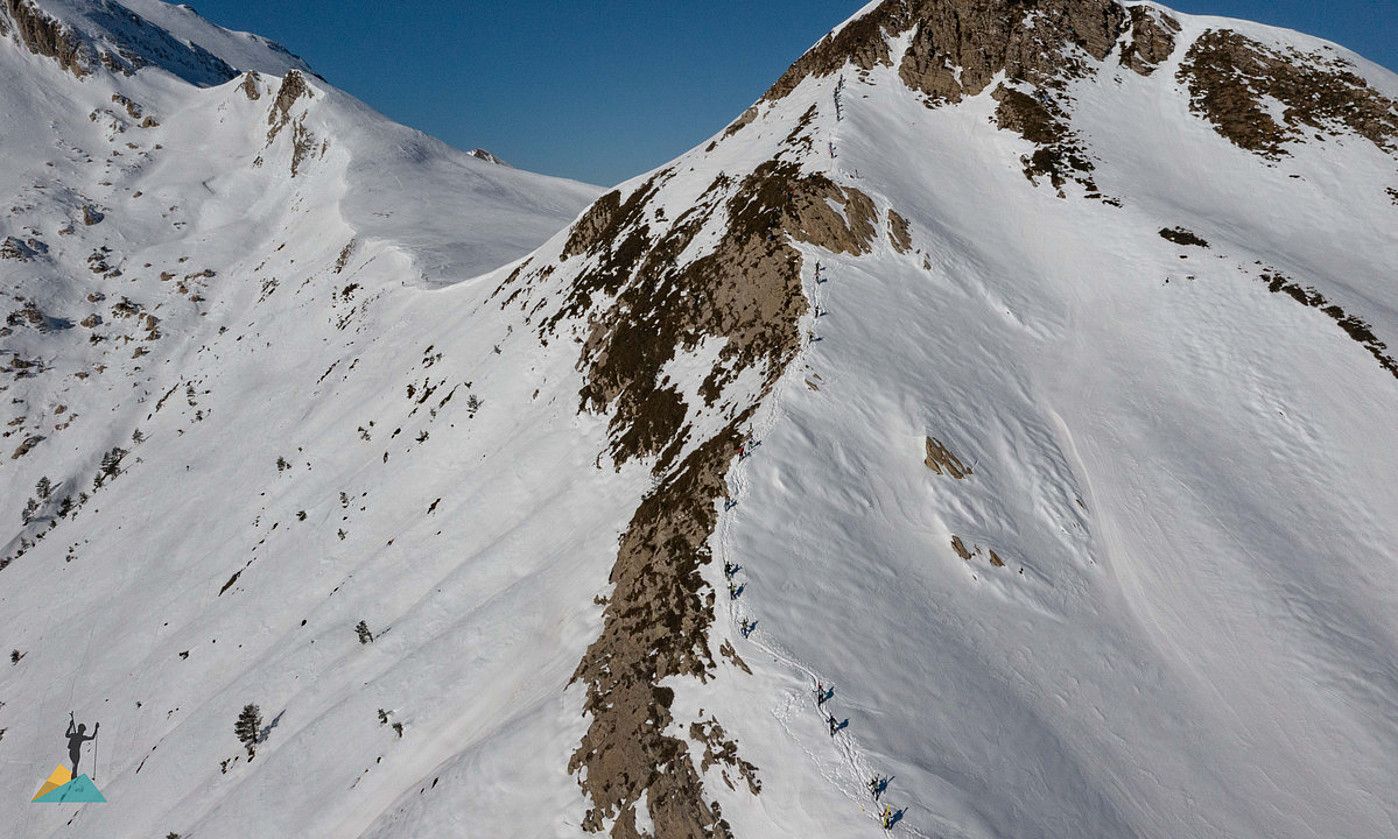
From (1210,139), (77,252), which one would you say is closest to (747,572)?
(1210,139)

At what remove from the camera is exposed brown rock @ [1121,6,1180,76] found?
43.5m

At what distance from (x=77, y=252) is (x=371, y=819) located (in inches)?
4011

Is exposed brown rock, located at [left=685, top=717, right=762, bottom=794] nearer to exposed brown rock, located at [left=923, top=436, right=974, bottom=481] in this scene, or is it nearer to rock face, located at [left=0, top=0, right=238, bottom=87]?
exposed brown rock, located at [left=923, top=436, right=974, bottom=481]

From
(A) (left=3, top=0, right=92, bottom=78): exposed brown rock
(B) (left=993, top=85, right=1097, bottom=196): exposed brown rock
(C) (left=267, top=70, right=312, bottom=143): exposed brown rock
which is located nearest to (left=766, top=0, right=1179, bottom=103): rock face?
(B) (left=993, top=85, right=1097, bottom=196): exposed brown rock

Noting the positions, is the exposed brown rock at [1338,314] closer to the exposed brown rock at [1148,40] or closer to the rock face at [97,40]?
the exposed brown rock at [1148,40]

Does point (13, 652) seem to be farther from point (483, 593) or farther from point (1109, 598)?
point (1109, 598)

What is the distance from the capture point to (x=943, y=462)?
18656 millimetres

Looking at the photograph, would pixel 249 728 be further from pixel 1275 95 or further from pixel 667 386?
pixel 1275 95

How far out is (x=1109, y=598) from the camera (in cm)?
1802

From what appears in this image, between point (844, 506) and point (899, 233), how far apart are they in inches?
612

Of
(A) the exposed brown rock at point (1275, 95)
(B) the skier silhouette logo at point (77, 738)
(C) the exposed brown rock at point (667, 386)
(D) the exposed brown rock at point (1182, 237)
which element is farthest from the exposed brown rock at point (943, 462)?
(B) the skier silhouette logo at point (77, 738)

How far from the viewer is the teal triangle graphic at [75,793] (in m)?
25.1

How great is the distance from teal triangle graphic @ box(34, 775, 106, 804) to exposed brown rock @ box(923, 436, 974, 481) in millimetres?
32619

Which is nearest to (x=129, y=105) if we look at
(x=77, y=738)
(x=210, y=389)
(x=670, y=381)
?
(x=210, y=389)
